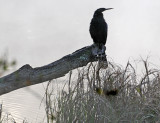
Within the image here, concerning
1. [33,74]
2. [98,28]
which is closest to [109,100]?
[33,74]

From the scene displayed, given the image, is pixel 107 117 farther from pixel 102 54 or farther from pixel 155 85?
pixel 102 54

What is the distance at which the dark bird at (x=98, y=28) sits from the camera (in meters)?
6.69

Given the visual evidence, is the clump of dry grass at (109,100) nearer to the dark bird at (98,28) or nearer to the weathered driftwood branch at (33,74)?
the weathered driftwood branch at (33,74)

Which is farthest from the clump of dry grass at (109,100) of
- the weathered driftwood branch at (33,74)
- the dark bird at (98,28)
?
the dark bird at (98,28)

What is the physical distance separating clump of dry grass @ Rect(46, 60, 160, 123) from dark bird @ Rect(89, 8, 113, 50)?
2078 millimetres

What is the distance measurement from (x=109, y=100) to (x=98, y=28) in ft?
8.70

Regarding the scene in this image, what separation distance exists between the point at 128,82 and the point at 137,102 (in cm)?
30

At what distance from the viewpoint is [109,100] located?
4406 millimetres

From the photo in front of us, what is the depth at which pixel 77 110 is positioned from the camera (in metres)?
4.34

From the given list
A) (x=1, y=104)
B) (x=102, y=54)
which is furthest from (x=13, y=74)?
(x=102, y=54)

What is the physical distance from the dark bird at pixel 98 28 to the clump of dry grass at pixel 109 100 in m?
2.08

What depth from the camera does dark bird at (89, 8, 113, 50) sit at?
669cm

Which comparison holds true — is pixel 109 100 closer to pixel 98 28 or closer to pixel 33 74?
pixel 33 74

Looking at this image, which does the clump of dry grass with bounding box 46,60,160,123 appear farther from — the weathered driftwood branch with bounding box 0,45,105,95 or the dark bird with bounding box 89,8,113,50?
the dark bird with bounding box 89,8,113,50
